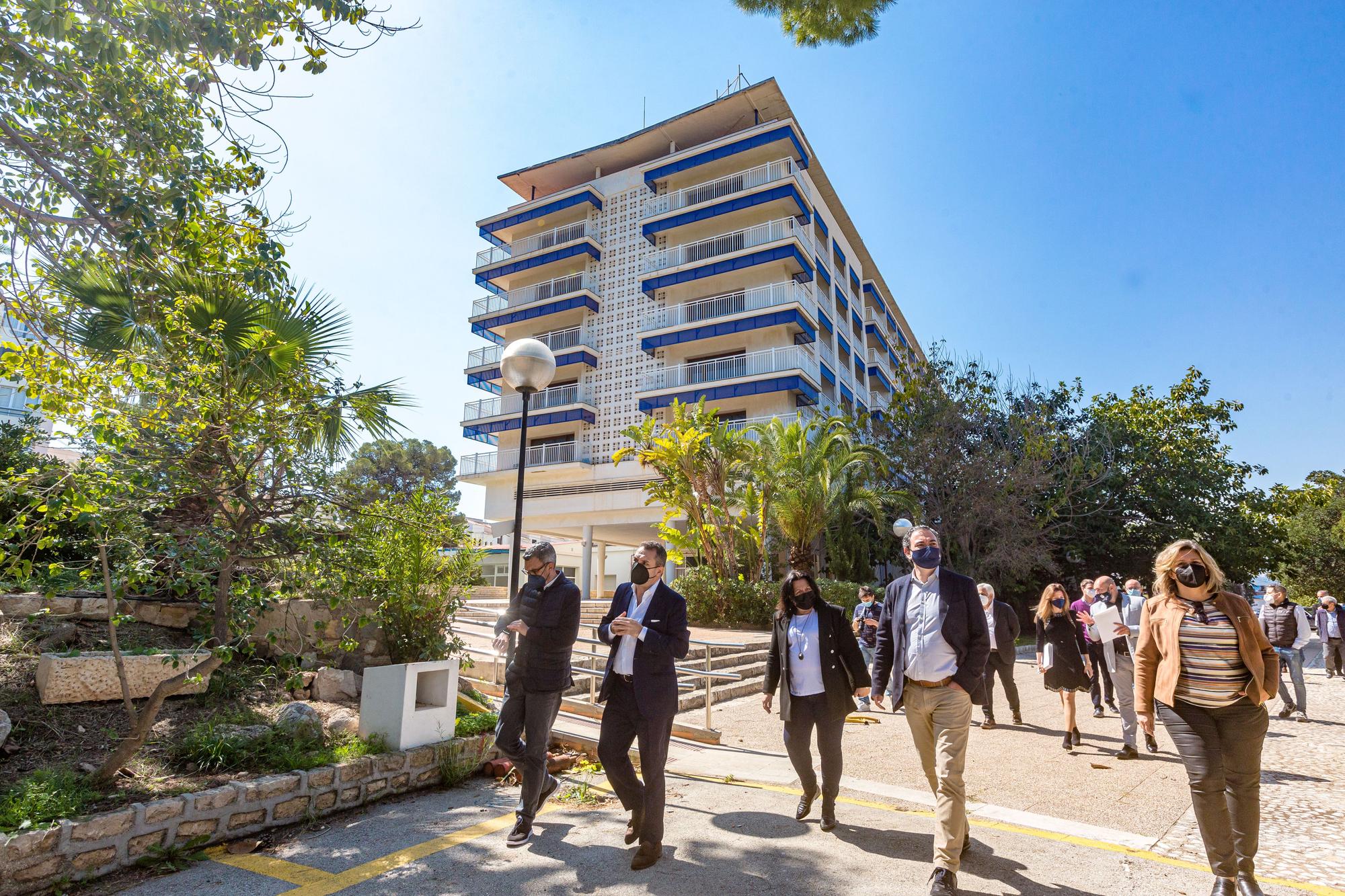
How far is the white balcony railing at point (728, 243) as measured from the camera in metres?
30.1

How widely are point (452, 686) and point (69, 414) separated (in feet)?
11.1

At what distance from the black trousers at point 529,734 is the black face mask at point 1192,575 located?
11.9ft

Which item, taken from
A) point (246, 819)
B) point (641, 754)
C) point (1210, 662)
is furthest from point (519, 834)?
point (1210, 662)

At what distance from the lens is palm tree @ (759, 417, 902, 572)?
19438 millimetres

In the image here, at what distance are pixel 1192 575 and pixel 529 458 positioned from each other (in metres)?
30.3

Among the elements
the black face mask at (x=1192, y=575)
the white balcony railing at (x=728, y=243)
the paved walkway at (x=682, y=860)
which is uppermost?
the white balcony railing at (x=728, y=243)

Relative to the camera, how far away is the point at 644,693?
4.38m

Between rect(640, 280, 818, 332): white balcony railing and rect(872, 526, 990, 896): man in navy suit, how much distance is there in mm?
25596

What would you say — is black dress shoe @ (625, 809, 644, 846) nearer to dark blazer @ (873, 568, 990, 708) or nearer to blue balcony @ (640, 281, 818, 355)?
dark blazer @ (873, 568, 990, 708)

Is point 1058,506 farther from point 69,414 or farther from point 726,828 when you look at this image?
point 69,414

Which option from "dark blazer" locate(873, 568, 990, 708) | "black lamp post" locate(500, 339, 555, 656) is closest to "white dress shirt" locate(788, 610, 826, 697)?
"dark blazer" locate(873, 568, 990, 708)

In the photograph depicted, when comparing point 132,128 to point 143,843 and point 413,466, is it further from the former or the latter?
point 413,466

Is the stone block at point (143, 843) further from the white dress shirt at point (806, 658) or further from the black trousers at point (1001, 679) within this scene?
the black trousers at point (1001, 679)

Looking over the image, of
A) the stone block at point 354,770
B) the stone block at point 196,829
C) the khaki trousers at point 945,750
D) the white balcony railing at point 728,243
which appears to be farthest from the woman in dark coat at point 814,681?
the white balcony railing at point 728,243
